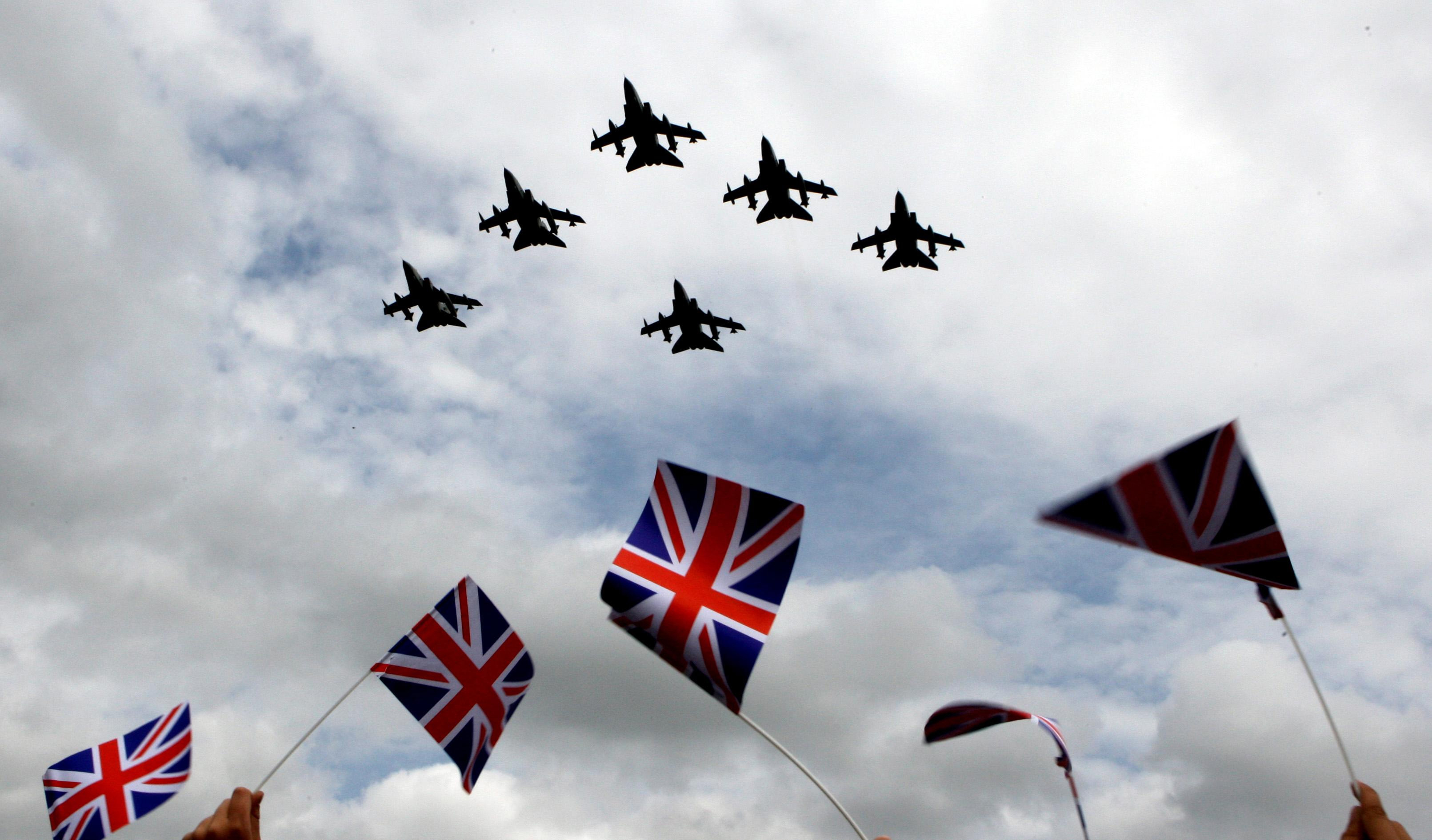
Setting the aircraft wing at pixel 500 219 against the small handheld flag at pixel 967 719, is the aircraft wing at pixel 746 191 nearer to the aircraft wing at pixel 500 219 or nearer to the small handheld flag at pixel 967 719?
the aircraft wing at pixel 500 219

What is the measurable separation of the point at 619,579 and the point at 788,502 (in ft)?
6.17

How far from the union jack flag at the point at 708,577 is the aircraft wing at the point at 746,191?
145ft

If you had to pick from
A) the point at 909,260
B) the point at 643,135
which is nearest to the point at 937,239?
the point at 909,260

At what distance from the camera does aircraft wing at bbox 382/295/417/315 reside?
54812mm

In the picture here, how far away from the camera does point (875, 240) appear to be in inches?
2120

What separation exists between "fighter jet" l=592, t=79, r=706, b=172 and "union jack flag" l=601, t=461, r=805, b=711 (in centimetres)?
4285

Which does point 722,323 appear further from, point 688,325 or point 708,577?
point 708,577

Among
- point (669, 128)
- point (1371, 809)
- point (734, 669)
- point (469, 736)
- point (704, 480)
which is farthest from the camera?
point (669, 128)

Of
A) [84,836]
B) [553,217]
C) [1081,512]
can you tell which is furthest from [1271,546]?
[553,217]

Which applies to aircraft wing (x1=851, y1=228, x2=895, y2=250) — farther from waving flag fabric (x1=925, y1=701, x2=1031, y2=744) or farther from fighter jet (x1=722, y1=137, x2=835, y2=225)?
waving flag fabric (x1=925, y1=701, x2=1031, y2=744)

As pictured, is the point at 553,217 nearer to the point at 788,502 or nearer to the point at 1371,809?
the point at 788,502

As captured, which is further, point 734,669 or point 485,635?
point 485,635

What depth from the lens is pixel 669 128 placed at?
49.5 meters

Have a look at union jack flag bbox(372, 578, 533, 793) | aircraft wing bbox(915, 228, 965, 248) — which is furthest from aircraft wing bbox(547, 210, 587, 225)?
union jack flag bbox(372, 578, 533, 793)
